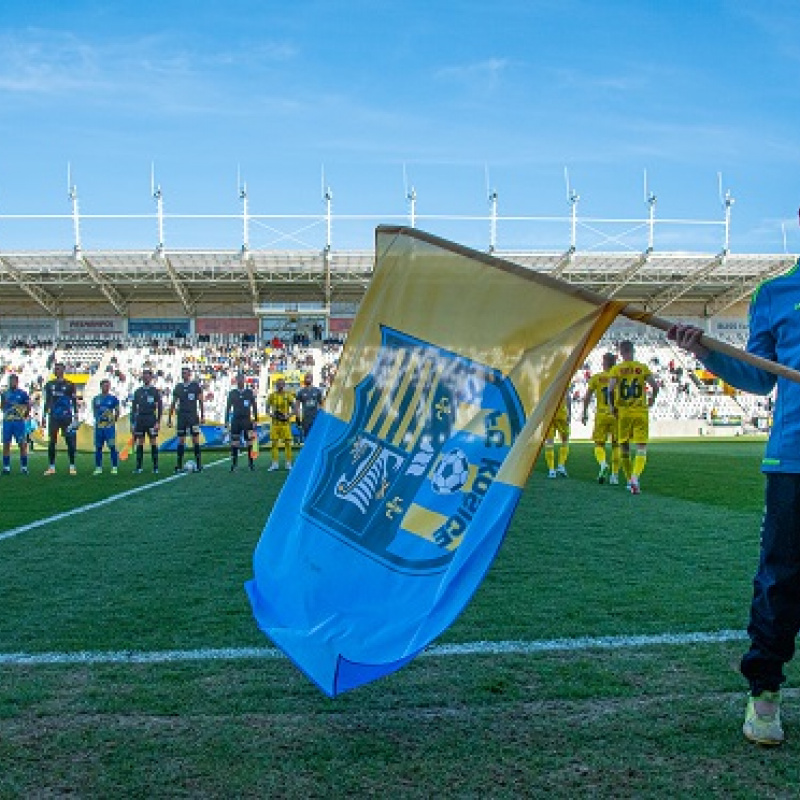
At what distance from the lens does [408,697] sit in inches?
149

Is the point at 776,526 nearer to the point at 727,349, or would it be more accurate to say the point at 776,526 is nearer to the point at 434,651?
the point at 727,349

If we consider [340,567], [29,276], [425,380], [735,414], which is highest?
[29,276]

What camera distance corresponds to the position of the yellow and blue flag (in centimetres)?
310

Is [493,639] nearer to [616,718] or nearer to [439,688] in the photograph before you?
[439,688]

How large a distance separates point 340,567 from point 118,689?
117 cm

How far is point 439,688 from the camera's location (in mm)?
3883

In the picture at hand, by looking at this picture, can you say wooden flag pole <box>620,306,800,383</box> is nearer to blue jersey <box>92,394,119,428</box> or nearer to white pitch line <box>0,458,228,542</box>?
white pitch line <box>0,458,228,542</box>

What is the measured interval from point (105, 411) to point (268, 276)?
35281mm

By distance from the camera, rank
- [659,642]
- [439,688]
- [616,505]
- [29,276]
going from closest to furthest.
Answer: [439,688] → [659,642] → [616,505] → [29,276]

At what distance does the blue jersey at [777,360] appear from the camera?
332 centimetres

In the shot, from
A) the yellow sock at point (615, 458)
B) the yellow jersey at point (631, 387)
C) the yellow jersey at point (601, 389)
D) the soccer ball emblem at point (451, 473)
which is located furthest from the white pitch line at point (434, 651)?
the yellow jersey at point (601, 389)

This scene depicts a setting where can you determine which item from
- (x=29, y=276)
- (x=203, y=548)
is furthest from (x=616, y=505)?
(x=29, y=276)

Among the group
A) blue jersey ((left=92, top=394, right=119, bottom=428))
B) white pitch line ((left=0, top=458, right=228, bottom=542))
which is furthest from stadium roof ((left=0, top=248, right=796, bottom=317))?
white pitch line ((left=0, top=458, right=228, bottom=542))

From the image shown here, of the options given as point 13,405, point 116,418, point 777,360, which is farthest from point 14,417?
point 777,360
